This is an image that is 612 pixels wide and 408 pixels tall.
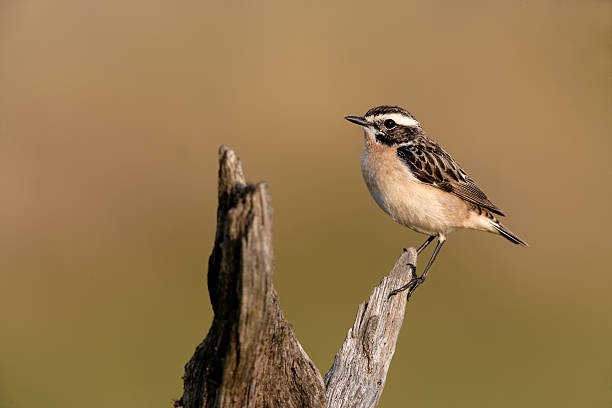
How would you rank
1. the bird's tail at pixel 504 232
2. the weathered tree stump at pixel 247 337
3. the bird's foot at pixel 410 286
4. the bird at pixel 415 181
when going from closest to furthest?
1. the weathered tree stump at pixel 247 337
2. the bird's foot at pixel 410 286
3. the bird at pixel 415 181
4. the bird's tail at pixel 504 232

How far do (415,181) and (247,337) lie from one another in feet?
12.8

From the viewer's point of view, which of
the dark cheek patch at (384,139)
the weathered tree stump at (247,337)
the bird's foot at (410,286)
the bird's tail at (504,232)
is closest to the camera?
the weathered tree stump at (247,337)

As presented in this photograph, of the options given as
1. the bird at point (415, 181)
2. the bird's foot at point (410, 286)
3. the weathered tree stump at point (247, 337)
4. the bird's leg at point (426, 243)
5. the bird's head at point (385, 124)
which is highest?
the bird's head at point (385, 124)

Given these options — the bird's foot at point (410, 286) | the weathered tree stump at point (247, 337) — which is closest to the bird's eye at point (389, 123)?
the bird's foot at point (410, 286)

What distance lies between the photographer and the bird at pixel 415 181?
Result: 6879 mm

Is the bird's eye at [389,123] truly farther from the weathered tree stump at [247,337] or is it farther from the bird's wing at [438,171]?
the weathered tree stump at [247,337]

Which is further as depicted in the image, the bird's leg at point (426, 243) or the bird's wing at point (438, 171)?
the bird's leg at point (426, 243)

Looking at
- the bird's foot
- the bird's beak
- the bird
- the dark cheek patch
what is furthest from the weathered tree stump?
the bird's beak

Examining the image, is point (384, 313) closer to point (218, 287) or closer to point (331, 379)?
point (331, 379)

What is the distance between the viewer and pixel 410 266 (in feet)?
19.0

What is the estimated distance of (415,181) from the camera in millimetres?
6980

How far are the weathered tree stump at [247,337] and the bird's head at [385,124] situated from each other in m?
3.22

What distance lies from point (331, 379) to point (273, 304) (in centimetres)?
132

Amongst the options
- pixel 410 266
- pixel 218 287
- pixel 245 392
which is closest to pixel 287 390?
pixel 245 392
